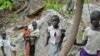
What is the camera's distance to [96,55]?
19.9 feet

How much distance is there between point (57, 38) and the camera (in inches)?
308

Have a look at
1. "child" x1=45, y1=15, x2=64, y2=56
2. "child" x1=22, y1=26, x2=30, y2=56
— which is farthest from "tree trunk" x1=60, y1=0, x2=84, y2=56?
"child" x1=22, y1=26, x2=30, y2=56

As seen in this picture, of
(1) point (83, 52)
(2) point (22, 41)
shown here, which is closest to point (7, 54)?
(2) point (22, 41)

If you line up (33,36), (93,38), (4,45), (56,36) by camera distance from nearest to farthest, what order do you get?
(93,38) < (56,36) < (4,45) < (33,36)

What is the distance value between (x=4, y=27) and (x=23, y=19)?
1667mm

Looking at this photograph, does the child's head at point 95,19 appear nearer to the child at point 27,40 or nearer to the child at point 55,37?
the child at point 55,37

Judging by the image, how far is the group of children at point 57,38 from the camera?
6047 millimetres

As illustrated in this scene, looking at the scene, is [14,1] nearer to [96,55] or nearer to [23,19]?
[23,19]

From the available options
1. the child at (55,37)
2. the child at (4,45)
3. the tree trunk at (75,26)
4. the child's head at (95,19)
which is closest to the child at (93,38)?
the child's head at (95,19)

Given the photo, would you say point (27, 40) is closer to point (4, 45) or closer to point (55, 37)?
point (4, 45)

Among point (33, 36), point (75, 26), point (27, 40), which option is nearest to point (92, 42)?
point (75, 26)

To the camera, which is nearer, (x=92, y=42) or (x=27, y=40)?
(x=92, y=42)

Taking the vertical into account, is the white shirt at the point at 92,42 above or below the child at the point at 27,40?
above

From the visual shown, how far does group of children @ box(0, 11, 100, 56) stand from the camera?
605cm
